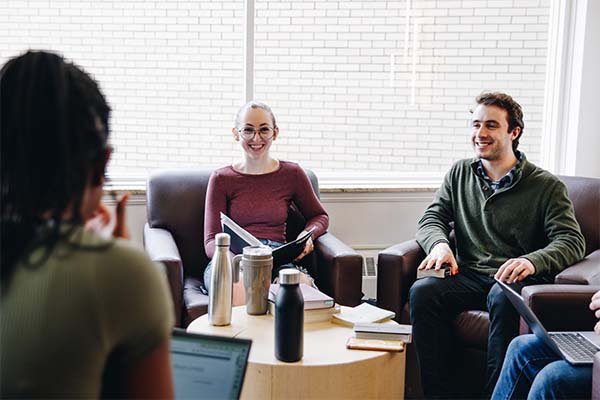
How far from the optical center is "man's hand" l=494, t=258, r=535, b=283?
2.81m

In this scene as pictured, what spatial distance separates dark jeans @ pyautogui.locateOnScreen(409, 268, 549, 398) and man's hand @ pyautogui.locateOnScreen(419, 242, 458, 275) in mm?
48

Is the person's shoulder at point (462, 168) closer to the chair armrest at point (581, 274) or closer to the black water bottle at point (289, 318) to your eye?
the chair armrest at point (581, 274)

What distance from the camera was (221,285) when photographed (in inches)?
89.0

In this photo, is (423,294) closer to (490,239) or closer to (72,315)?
(490,239)

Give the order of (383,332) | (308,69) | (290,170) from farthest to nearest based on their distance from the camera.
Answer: (308,69) → (290,170) → (383,332)

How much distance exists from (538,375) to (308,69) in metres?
2.11

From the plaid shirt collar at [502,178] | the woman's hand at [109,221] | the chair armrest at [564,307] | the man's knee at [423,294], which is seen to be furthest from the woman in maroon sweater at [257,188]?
the woman's hand at [109,221]

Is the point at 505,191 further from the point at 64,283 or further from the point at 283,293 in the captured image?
the point at 64,283

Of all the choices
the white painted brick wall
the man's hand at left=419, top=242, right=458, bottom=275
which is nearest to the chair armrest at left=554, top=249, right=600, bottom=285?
the man's hand at left=419, top=242, right=458, bottom=275

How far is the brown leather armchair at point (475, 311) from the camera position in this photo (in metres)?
2.51

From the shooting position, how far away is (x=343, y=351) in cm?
210

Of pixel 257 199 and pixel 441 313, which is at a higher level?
pixel 257 199

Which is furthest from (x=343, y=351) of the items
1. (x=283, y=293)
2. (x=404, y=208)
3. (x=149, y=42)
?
(x=149, y=42)

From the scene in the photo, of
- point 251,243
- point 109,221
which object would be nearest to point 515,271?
point 251,243
